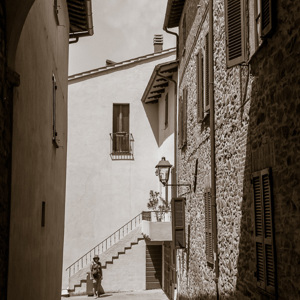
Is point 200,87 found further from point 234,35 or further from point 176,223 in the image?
point 176,223

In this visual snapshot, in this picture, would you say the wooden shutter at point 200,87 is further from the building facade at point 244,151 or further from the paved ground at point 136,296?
the paved ground at point 136,296

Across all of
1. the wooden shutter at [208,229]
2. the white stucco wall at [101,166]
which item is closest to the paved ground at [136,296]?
the white stucco wall at [101,166]

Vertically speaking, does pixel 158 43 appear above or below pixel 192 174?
above

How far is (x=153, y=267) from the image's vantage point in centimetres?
2105

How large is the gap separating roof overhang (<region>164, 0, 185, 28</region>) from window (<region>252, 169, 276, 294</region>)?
947 centimetres

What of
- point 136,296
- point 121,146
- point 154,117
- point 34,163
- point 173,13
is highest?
point 173,13

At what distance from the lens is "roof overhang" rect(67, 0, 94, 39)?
14.0m

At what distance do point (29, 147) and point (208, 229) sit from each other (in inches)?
184

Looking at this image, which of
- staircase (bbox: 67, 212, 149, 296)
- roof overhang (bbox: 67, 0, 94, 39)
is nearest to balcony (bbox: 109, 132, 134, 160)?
staircase (bbox: 67, 212, 149, 296)

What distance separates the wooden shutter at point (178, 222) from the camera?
45.7ft

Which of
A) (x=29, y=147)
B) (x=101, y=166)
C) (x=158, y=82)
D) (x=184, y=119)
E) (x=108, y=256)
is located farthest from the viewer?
(x=101, y=166)

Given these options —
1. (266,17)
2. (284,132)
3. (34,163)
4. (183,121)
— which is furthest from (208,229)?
(266,17)

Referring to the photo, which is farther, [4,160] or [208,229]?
[208,229]

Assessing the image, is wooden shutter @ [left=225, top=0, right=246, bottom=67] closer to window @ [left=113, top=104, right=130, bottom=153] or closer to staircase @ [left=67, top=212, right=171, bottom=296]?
staircase @ [left=67, top=212, right=171, bottom=296]
